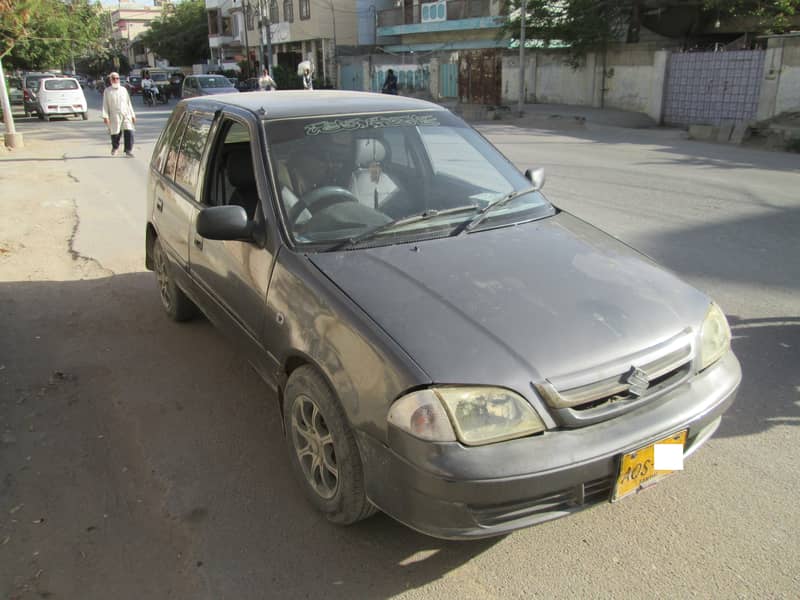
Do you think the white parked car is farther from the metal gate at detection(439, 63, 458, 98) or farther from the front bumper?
the front bumper

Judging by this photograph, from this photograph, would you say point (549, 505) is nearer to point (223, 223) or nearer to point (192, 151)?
point (223, 223)

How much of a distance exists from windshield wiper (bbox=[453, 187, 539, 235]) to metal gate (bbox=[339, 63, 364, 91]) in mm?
37836

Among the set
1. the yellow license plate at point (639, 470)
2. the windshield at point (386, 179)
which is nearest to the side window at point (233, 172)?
the windshield at point (386, 179)

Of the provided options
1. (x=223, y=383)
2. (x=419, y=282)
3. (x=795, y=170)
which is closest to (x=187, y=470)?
(x=223, y=383)

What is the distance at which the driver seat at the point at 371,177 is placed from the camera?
11.7 feet

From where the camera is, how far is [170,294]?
527cm

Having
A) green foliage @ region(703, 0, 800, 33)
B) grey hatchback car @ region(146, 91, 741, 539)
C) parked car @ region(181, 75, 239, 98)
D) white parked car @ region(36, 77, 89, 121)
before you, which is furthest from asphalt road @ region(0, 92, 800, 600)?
parked car @ region(181, 75, 239, 98)

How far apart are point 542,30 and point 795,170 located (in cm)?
1582

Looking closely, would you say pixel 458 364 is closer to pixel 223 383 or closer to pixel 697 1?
pixel 223 383

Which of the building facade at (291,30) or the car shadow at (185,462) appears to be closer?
the car shadow at (185,462)

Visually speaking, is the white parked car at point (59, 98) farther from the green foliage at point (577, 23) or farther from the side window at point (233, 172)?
the side window at point (233, 172)

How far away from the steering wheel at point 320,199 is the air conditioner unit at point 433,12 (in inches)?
1423

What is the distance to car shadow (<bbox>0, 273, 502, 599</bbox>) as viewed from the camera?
272 cm

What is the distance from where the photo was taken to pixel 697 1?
23.1 m
